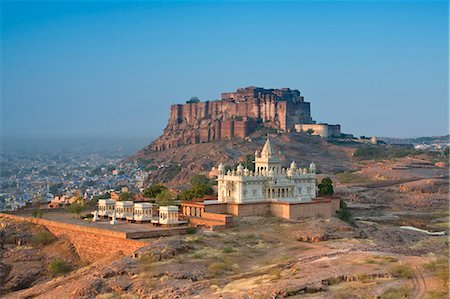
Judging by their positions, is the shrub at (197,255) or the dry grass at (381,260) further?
the shrub at (197,255)

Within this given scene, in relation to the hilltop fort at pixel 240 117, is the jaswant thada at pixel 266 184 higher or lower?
lower

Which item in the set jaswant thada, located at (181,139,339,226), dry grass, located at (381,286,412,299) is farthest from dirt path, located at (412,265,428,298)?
jaswant thada, located at (181,139,339,226)

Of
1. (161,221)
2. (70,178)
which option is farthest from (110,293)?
(70,178)

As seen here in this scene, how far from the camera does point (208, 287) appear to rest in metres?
36.1

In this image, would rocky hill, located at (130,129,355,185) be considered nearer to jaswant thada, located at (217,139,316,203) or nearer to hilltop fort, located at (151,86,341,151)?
hilltop fort, located at (151,86,341,151)

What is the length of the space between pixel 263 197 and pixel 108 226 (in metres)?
12.2

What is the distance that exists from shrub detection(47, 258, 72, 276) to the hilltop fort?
7911 cm

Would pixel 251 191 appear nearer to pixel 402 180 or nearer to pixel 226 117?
pixel 402 180

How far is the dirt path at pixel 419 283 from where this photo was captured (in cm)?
3117

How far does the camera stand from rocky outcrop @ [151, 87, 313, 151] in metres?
128

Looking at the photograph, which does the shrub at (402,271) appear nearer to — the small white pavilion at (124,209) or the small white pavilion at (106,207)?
the small white pavilion at (124,209)

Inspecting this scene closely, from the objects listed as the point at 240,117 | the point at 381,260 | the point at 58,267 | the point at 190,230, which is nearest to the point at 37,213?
the point at 58,267

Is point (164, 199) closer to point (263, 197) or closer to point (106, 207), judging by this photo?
point (106, 207)

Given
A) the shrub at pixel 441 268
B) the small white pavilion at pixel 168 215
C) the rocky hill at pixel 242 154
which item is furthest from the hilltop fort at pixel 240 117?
the shrub at pixel 441 268
